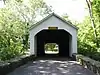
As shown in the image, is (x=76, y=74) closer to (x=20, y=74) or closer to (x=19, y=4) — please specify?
(x=20, y=74)

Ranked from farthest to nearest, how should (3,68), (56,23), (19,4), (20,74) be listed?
(19,4), (56,23), (20,74), (3,68)

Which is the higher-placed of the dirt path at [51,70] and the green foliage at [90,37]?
the green foliage at [90,37]

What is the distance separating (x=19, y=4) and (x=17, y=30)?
6139 mm

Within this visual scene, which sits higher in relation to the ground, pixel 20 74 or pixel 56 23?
pixel 56 23

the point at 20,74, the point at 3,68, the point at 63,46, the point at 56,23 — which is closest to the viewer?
the point at 3,68

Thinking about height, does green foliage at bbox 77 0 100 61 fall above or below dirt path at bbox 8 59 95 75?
above

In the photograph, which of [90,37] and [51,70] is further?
[90,37]

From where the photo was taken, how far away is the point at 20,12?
135 feet

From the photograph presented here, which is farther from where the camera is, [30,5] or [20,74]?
[30,5]

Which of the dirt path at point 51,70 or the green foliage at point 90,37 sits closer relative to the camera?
the dirt path at point 51,70

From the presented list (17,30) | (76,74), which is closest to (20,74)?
(76,74)

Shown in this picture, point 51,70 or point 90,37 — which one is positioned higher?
point 90,37

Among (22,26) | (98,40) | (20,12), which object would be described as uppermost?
(20,12)

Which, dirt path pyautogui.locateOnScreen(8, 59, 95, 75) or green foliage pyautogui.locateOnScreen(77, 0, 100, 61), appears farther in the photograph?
green foliage pyautogui.locateOnScreen(77, 0, 100, 61)
